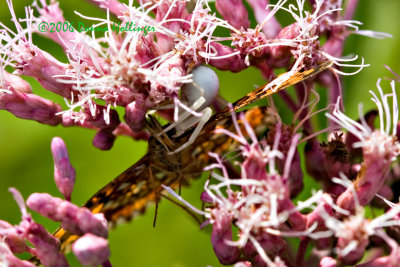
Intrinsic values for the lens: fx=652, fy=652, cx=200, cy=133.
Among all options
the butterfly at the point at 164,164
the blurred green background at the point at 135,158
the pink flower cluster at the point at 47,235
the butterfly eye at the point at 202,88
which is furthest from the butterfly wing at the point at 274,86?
the blurred green background at the point at 135,158

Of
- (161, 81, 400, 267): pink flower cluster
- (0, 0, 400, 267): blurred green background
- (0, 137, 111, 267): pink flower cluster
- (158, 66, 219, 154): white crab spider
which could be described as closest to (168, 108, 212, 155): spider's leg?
(158, 66, 219, 154): white crab spider

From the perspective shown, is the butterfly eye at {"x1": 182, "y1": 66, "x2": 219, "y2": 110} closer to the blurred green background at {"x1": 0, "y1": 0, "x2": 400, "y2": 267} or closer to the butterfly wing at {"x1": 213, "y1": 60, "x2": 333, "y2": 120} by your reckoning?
the butterfly wing at {"x1": 213, "y1": 60, "x2": 333, "y2": 120}

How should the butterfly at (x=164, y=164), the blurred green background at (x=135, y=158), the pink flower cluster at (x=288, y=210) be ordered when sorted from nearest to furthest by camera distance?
the pink flower cluster at (x=288, y=210)
the butterfly at (x=164, y=164)
the blurred green background at (x=135, y=158)

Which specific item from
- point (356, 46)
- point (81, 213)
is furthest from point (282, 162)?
point (356, 46)

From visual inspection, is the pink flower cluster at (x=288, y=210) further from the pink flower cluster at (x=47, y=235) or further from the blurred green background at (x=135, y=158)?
the blurred green background at (x=135, y=158)

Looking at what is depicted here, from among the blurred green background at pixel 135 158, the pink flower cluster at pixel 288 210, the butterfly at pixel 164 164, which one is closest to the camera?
the pink flower cluster at pixel 288 210

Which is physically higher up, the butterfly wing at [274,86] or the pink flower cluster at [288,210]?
the butterfly wing at [274,86]
